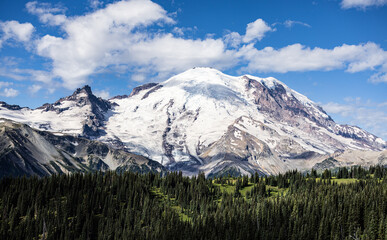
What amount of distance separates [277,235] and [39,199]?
127213 millimetres

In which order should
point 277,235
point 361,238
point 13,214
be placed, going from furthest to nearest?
point 13,214 < point 277,235 < point 361,238

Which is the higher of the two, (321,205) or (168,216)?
(321,205)

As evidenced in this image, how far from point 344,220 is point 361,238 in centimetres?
1208

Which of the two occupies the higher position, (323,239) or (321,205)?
(321,205)

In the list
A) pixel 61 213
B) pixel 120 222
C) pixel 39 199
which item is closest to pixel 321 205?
pixel 120 222

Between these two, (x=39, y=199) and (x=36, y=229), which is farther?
(x=39, y=199)

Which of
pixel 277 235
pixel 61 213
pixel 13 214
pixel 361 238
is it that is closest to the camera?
pixel 361 238

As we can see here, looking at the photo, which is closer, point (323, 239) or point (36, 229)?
point (323, 239)

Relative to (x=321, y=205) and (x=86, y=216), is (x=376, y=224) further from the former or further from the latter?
(x=86, y=216)

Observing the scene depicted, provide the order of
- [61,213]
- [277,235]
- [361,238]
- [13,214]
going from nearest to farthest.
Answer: [361,238], [277,235], [13,214], [61,213]

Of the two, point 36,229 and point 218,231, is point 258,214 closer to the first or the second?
point 218,231

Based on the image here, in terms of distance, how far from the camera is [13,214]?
174 m

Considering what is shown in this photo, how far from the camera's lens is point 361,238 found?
488 feet

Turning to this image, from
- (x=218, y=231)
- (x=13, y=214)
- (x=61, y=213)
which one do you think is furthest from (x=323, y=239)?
(x=13, y=214)
